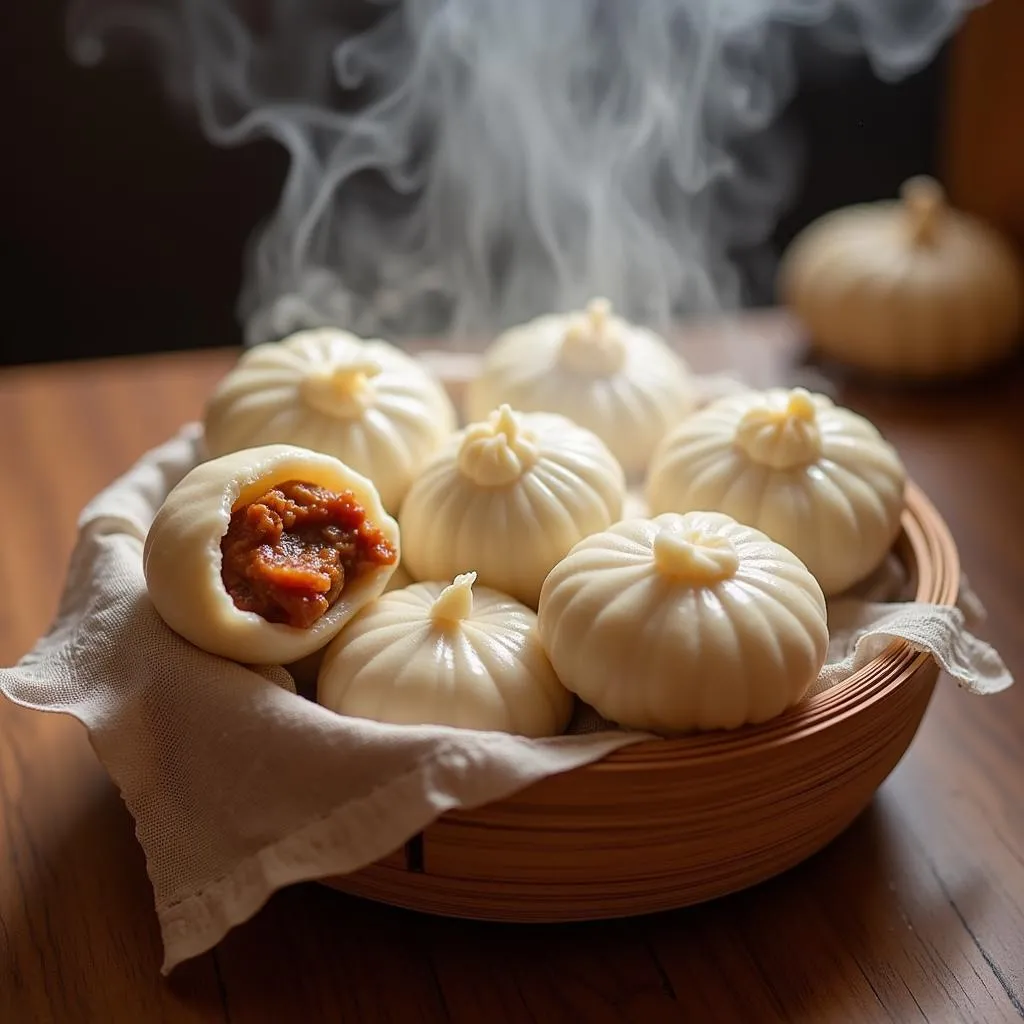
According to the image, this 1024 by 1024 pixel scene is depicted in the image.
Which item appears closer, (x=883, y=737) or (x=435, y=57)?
(x=883, y=737)

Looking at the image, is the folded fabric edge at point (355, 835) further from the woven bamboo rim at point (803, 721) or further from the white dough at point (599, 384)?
the white dough at point (599, 384)

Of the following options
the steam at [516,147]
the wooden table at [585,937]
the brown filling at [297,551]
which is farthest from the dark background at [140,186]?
the brown filling at [297,551]

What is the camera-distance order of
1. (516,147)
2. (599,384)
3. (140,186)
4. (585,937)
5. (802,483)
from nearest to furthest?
1. (585,937)
2. (802,483)
3. (599,384)
4. (516,147)
5. (140,186)

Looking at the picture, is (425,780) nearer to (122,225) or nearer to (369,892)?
(369,892)

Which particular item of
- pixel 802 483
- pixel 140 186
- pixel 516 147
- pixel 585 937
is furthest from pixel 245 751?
pixel 140 186

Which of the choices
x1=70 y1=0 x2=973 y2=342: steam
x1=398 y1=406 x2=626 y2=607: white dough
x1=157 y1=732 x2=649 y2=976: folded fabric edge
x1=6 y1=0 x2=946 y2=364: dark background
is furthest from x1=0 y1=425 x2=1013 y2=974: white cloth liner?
x1=6 y1=0 x2=946 y2=364: dark background

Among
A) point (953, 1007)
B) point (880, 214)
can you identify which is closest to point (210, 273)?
point (880, 214)

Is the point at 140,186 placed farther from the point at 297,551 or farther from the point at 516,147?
the point at 297,551
